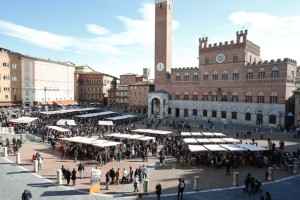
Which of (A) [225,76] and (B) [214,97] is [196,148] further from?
(B) [214,97]

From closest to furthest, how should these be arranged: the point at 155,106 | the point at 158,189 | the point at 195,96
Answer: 1. the point at 158,189
2. the point at 195,96
3. the point at 155,106

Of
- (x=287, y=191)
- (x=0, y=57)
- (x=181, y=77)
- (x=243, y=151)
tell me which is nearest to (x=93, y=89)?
(x=0, y=57)

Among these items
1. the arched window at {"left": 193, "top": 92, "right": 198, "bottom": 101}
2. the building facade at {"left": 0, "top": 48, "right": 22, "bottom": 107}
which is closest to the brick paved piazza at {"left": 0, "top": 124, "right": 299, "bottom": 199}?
the arched window at {"left": 193, "top": 92, "right": 198, "bottom": 101}

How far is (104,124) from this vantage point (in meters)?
35.0

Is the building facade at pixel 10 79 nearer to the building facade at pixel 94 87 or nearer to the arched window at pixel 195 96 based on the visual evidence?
the building facade at pixel 94 87

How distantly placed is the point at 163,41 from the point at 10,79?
3596cm

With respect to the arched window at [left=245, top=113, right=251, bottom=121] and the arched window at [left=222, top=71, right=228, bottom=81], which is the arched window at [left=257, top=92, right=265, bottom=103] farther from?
the arched window at [left=222, top=71, right=228, bottom=81]

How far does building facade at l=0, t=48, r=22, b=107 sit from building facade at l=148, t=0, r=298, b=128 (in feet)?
102

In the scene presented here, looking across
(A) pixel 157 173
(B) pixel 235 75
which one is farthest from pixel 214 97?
(A) pixel 157 173

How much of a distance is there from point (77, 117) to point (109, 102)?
30.9 m

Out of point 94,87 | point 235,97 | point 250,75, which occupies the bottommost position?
point 235,97

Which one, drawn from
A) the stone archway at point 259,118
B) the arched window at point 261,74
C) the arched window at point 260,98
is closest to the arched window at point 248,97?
the arched window at point 260,98

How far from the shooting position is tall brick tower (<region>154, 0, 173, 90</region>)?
180 ft

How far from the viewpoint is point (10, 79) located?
56.2 metres
